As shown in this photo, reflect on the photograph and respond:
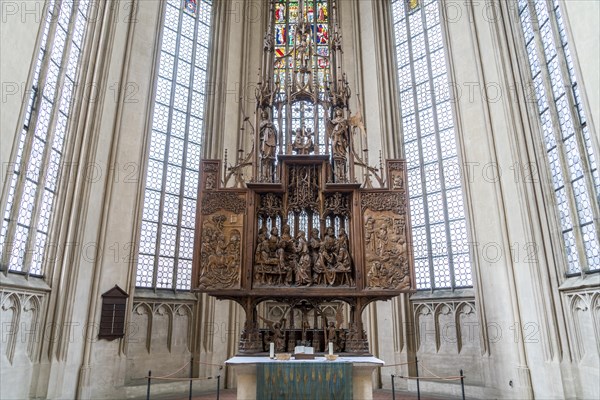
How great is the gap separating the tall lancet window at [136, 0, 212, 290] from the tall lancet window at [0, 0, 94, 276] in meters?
2.70

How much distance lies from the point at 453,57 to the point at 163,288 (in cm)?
997

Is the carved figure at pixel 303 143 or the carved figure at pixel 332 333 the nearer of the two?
the carved figure at pixel 332 333

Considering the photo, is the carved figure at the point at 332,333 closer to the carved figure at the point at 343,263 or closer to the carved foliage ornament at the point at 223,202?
the carved figure at the point at 343,263

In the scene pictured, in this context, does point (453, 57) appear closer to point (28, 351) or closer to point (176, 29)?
point (176, 29)

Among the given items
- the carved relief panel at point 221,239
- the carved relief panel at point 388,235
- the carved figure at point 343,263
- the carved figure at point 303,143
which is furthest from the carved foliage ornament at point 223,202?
the carved relief panel at point 388,235

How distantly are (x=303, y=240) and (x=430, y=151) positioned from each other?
241 inches

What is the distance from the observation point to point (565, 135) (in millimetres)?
8070

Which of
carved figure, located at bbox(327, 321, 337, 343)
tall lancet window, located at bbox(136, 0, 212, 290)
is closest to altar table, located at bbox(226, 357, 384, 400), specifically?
carved figure, located at bbox(327, 321, 337, 343)

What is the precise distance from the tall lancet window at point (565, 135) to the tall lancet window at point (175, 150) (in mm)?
8806

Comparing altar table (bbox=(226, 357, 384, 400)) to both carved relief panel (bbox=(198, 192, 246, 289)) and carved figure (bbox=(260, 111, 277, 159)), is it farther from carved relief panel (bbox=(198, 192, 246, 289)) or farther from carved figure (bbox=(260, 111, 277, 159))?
carved figure (bbox=(260, 111, 277, 159))

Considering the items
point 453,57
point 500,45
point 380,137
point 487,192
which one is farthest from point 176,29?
point 487,192

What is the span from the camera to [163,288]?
10.8m

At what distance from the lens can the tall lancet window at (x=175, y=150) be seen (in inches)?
429

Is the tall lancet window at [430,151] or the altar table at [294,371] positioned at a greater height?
the tall lancet window at [430,151]
